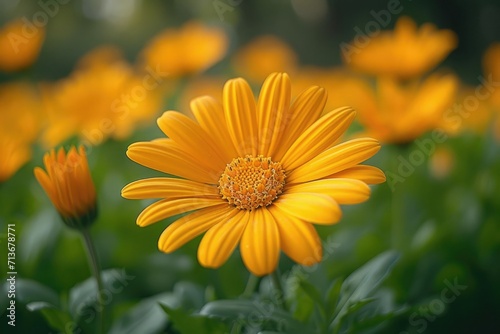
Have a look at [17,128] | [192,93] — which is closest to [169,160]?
[17,128]

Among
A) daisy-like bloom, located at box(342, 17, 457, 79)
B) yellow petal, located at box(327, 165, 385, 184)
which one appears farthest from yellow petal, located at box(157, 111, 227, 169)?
daisy-like bloom, located at box(342, 17, 457, 79)

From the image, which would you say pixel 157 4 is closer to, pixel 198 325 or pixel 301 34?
pixel 301 34

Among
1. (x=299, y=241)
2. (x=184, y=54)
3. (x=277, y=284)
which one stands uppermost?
(x=184, y=54)

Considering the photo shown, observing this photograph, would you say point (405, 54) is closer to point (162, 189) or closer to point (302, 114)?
point (302, 114)

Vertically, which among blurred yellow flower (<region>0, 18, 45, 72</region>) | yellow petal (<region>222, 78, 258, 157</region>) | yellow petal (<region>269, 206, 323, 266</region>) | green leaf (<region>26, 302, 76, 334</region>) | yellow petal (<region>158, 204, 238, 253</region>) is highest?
blurred yellow flower (<region>0, 18, 45, 72</region>)

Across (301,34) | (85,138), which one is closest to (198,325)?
(85,138)
